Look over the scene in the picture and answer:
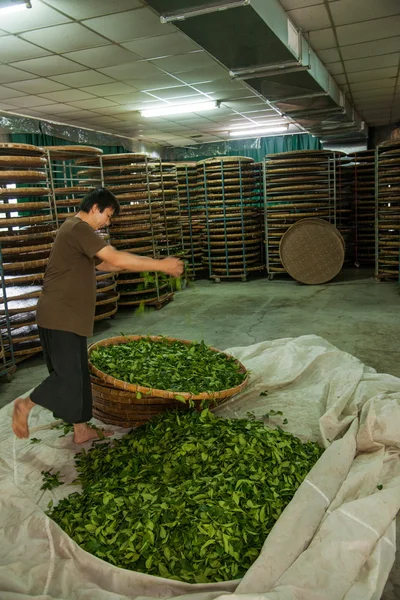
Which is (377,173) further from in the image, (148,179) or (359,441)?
(359,441)

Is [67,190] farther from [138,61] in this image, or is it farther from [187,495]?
[187,495]

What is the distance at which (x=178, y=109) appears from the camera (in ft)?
33.7

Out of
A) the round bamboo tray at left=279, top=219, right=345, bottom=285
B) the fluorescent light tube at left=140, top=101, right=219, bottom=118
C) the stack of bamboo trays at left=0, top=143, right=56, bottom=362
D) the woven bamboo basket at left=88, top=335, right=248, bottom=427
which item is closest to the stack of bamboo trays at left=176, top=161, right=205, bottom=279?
the fluorescent light tube at left=140, top=101, right=219, bottom=118

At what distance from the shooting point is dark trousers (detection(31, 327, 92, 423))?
3068mm

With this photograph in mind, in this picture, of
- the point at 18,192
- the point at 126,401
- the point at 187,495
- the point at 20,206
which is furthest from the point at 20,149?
the point at 187,495

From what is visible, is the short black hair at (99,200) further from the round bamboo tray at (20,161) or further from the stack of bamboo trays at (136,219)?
the stack of bamboo trays at (136,219)

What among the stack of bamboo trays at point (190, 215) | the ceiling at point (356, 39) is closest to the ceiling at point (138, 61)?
the ceiling at point (356, 39)

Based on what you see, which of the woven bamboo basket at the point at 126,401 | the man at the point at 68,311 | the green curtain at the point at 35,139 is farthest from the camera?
the green curtain at the point at 35,139

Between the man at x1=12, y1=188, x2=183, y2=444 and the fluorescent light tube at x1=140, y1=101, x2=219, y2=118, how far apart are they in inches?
302

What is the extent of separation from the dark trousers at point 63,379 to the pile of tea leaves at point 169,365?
0.32 m

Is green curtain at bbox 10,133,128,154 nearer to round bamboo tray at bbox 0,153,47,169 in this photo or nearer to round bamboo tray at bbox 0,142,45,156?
round bamboo tray at bbox 0,142,45,156

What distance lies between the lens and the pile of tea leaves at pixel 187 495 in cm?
213

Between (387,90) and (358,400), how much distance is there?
26.1 feet

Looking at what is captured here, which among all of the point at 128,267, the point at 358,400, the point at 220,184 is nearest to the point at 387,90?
the point at 220,184
